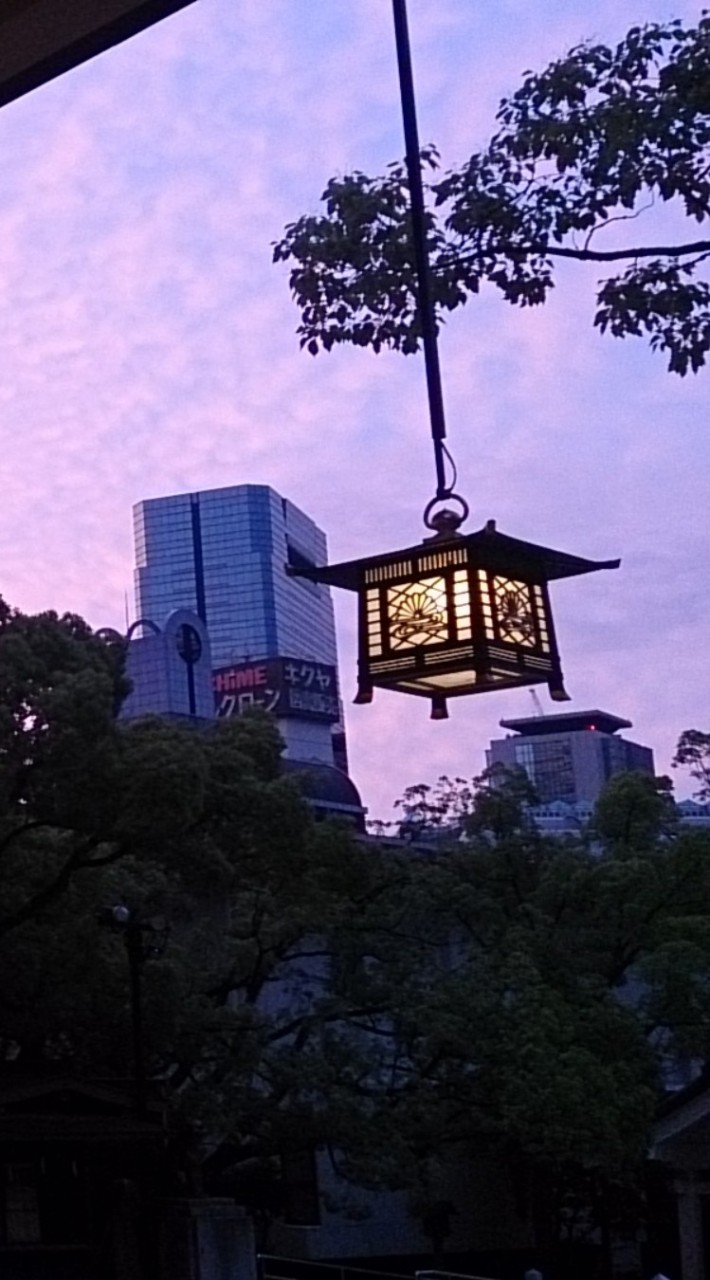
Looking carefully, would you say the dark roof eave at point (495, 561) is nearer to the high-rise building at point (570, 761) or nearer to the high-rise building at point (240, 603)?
the high-rise building at point (570, 761)

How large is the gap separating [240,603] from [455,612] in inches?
1097

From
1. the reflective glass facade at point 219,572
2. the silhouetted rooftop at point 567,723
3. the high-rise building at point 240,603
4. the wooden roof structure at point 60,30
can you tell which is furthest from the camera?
the reflective glass facade at point 219,572

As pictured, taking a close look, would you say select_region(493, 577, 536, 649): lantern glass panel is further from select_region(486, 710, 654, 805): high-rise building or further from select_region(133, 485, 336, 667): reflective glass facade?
select_region(133, 485, 336, 667): reflective glass facade

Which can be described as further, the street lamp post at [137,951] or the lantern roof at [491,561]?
the street lamp post at [137,951]

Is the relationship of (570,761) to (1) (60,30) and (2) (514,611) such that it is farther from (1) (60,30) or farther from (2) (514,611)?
(1) (60,30)

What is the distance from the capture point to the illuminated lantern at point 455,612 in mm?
2301

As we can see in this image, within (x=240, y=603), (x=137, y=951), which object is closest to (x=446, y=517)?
(x=137, y=951)

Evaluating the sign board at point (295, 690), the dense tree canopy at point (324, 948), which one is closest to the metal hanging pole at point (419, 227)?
the dense tree canopy at point (324, 948)

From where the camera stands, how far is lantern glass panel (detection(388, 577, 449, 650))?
2.33 metres

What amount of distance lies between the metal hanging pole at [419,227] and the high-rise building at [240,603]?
62.4 ft

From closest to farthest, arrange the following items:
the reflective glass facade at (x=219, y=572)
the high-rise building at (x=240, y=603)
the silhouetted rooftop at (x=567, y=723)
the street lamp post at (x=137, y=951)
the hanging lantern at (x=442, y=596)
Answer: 1. the hanging lantern at (x=442, y=596)
2. the silhouetted rooftop at (x=567, y=723)
3. the street lamp post at (x=137, y=951)
4. the high-rise building at (x=240, y=603)
5. the reflective glass facade at (x=219, y=572)

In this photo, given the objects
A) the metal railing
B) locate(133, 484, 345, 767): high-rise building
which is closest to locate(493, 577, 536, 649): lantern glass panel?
the metal railing

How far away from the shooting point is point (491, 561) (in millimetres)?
2307

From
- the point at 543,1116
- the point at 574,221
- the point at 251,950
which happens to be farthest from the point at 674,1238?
the point at 574,221
